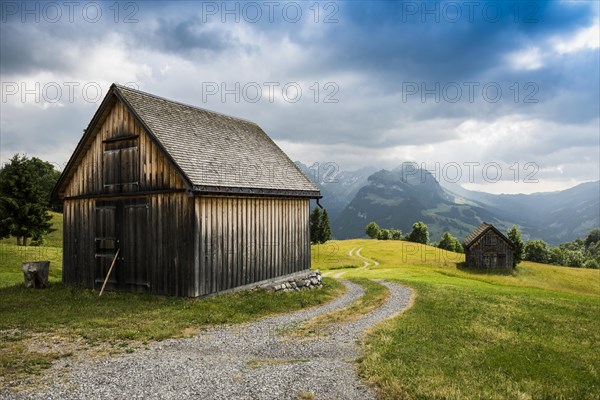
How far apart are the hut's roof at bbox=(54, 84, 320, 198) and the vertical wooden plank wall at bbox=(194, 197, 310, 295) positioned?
85 cm

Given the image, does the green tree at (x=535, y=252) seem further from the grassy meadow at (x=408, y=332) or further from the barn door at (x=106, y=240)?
the barn door at (x=106, y=240)

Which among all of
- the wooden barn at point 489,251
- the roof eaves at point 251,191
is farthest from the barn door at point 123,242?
the wooden barn at point 489,251

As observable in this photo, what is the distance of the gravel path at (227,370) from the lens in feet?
26.1

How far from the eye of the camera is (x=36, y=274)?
70.5 ft

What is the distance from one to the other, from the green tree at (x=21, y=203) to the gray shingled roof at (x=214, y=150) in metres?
35.4

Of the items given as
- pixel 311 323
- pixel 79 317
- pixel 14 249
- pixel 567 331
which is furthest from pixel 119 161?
pixel 14 249

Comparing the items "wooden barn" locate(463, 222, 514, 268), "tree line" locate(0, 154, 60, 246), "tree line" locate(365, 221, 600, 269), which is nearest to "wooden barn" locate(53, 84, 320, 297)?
"tree line" locate(0, 154, 60, 246)

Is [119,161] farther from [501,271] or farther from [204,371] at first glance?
[501,271]

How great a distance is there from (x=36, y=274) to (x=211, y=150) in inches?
481

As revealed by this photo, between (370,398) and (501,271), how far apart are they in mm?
64269

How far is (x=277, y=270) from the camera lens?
22.6 metres

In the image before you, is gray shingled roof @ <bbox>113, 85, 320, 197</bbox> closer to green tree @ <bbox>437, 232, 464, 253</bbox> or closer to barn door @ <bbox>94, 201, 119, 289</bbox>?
barn door @ <bbox>94, 201, 119, 289</bbox>

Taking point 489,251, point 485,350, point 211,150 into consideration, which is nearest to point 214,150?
point 211,150

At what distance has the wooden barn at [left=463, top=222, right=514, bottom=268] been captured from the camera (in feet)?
211
